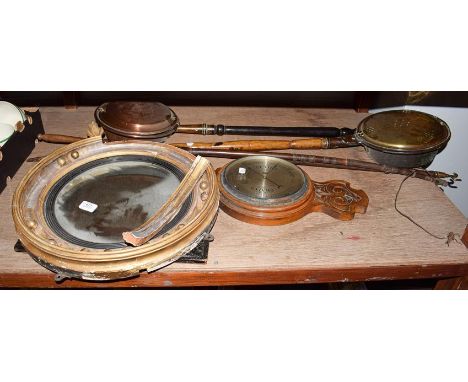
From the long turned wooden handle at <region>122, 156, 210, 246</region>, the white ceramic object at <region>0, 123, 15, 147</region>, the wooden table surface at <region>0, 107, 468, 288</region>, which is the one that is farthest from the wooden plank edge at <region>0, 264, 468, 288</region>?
the white ceramic object at <region>0, 123, 15, 147</region>

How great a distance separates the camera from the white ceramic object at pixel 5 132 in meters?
1.22

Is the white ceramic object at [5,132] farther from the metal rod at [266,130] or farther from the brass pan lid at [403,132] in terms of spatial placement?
the brass pan lid at [403,132]

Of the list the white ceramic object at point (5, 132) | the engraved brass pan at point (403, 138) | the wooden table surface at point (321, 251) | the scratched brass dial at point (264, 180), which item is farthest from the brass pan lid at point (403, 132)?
the white ceramic object at point (5, 132)

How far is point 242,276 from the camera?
3.29 feet

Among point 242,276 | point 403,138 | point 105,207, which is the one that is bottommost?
point 242,276

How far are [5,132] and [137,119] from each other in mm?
398

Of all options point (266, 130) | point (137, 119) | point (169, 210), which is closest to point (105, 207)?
point (169, 210)

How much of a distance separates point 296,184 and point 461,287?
523mm

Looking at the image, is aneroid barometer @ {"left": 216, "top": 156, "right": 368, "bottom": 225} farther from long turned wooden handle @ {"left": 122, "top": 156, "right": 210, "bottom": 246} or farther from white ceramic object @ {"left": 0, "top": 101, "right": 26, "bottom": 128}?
white ceramic object @ {"left": 0, "top": 101, "right": 26, "bottom": 128}

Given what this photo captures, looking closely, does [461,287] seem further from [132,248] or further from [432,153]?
[132,248]

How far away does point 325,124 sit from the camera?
157cm

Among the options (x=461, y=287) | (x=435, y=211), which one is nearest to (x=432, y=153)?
(x=435, y=211)

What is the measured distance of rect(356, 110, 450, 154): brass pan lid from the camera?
49.3 inches

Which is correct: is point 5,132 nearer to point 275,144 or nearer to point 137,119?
point 137,119
